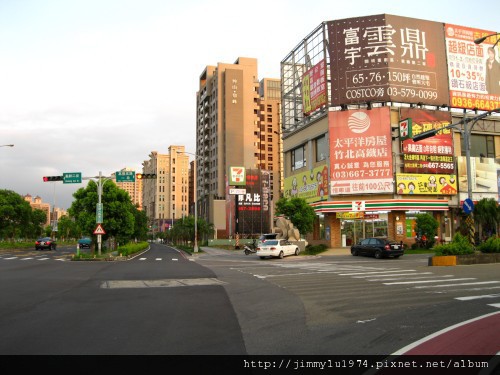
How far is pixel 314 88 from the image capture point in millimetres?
49688

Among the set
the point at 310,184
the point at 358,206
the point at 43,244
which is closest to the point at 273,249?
the point at 358,206

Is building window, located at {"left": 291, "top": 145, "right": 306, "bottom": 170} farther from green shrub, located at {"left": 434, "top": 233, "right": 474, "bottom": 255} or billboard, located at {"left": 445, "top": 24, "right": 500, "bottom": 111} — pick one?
green shrub, located at {"left": 434, "top": 233, "right": 474, "bottom": 255}

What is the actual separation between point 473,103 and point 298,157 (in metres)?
20.8

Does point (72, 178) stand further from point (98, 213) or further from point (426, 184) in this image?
point (426, 184)

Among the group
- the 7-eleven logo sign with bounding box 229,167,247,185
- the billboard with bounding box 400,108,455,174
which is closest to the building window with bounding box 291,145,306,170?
the 7-eleven logo sign with bounding box 229,167,247,185

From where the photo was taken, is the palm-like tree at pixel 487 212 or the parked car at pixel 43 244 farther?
the parked car at pixel 43 244

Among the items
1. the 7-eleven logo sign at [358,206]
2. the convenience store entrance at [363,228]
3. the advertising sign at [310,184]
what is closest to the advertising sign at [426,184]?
the convenience store entrance at [363,228]

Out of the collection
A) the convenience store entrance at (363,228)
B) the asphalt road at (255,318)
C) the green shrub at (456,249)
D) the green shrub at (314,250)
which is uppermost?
the convenience store entrance at (363,228)

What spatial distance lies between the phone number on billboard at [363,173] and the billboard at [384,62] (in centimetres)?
756

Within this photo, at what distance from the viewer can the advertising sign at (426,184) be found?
43.5m

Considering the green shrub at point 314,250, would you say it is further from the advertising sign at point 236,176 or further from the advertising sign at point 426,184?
the advertising sign at point 236,176

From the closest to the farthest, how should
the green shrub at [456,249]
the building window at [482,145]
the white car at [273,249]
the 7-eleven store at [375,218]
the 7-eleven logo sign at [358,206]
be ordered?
the green shrub at [456,249], the white car at [273,249], the 7-eleven logo sign at [358,206], the 7-eleven store at [375,218], the building window at [482,145]
